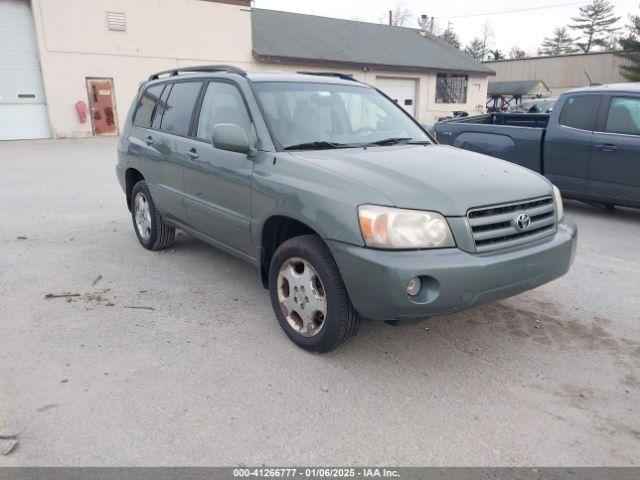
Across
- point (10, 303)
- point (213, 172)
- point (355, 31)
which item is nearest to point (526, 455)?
point (213, 172)

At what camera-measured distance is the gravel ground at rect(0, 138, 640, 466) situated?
256cm

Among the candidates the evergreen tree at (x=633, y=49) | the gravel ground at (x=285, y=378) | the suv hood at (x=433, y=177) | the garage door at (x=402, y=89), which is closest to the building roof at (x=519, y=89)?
the garage door at (x=402, y=89)

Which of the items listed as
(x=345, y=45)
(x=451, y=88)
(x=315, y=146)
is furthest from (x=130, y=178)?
(x=451, y=88)

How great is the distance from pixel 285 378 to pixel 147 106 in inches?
144

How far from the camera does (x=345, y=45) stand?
28547 millimetres

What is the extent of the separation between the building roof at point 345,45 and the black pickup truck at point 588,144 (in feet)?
60.6

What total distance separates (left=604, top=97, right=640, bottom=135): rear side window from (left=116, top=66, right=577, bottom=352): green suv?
3673 mm

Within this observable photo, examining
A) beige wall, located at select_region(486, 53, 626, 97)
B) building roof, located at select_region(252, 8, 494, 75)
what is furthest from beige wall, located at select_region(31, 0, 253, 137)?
beige wall, located at select_region(486, 53, 626, 97)

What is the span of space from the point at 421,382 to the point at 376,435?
0.60 meters

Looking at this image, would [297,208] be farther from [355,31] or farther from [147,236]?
[355,31]

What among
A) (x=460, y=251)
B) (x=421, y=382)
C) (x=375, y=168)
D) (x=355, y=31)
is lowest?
(x=421, y=382)

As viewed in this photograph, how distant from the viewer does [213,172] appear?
4.16m

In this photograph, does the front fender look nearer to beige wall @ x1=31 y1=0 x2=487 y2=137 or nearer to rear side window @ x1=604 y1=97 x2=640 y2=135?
rear side window @ x1=604 y1=97 x2=640 y2=135

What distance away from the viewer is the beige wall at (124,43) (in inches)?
770
